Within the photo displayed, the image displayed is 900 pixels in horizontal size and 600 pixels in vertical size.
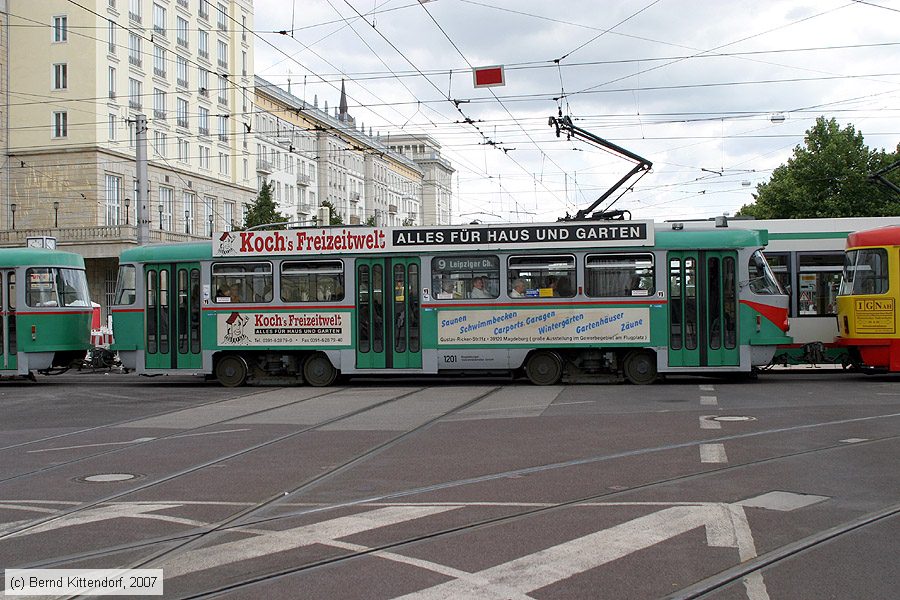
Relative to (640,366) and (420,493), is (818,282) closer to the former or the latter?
(640,366)

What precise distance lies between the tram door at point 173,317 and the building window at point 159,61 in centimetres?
3692

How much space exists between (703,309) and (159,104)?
4366 cm

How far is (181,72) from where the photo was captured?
57781 mm

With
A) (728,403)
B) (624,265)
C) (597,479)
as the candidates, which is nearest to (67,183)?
(624,265)

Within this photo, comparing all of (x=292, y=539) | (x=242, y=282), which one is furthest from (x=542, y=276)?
(x=292, y=539)

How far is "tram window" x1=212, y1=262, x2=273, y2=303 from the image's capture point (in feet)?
68.6

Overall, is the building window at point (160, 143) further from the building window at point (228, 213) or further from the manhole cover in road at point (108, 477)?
the manhole cover in road at point (108, 477)

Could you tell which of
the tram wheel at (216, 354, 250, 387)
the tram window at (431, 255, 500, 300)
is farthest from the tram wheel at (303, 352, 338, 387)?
the tram window at (431, 255, 500, 300)

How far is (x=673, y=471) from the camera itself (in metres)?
9.52

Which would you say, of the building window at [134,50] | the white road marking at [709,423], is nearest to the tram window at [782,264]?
the white road marking at [709,423]

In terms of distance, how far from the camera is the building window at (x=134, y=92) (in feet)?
171

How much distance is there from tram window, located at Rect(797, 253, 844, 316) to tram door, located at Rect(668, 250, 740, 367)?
364cm

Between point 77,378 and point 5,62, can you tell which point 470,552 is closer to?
point 77,378

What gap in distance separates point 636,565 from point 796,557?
1.11m
